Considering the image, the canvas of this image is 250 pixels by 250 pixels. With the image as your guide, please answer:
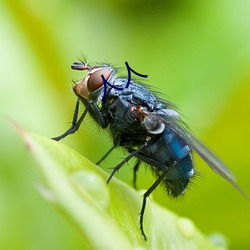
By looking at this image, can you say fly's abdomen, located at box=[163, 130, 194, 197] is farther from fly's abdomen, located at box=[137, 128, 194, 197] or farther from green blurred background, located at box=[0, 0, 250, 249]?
green blurred background, located at box=[0, 0, 250, 249]

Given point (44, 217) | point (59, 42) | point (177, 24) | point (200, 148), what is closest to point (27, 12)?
point (59, 42)

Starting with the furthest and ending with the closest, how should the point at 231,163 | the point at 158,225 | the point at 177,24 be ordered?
the point at 177,24, the point at 231,163, the point at 158,225

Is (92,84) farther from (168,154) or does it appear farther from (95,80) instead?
(168,154)

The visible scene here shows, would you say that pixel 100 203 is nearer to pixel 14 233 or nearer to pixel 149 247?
pixel 149 247

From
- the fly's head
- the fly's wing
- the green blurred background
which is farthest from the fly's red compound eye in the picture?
the green blurred background

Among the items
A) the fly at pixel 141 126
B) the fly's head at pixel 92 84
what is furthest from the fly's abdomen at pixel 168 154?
the fly's head at pixel 92 84

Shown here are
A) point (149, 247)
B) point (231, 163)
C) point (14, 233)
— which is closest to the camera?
point (149, 247)

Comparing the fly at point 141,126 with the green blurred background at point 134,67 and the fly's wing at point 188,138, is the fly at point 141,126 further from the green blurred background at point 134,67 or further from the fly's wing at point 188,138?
the green blurred background at point 134,67
